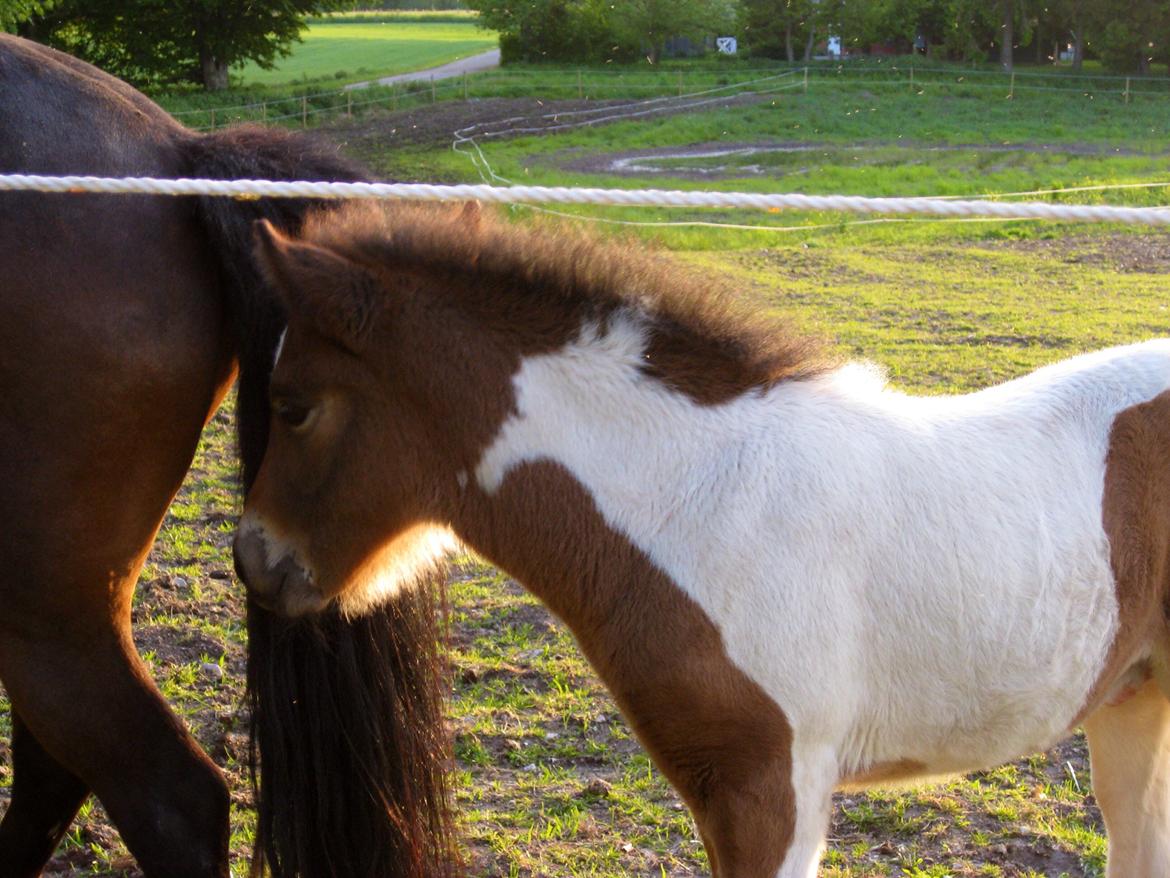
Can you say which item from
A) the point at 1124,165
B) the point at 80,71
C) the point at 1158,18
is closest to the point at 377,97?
the point at 1124,165

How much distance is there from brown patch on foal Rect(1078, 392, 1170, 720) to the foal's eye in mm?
1654

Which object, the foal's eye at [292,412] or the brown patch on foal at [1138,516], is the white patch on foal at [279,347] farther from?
the brown patch on foal at [1138,516]

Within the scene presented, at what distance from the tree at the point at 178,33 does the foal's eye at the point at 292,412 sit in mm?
28639

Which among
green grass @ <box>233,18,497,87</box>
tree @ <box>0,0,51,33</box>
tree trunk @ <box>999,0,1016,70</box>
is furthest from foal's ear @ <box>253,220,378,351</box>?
tree trunk @ <box>999,0,1016,70</box>

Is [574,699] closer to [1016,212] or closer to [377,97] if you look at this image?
[1016,212]

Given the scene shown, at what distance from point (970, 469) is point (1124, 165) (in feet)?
59.4

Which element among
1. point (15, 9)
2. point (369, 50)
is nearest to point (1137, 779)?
point (15, 9)

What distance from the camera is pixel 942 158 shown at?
20219 millimetres

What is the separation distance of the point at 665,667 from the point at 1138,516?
1050 mm

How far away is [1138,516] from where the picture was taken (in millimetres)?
2455

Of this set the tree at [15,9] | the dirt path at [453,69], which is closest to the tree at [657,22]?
the dirt path at [453,69]

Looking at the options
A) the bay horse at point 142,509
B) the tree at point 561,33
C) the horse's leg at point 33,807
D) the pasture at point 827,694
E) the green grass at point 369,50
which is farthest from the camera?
the tree at point 561,33

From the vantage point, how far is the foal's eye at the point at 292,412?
241 centimetres

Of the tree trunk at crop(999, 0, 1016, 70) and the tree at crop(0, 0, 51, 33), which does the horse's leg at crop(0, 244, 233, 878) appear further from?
the tree trunk at crop(999, 0, 1016, 70)
